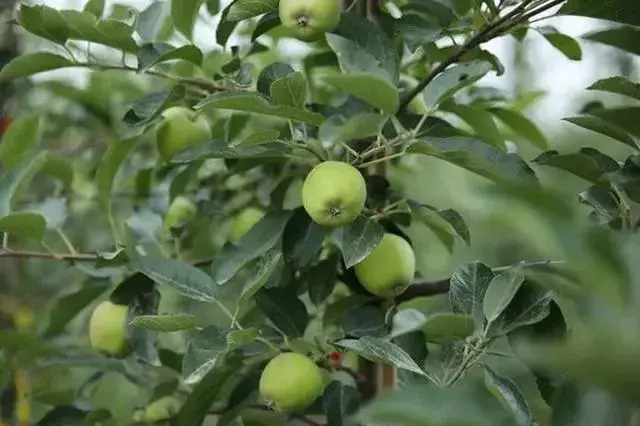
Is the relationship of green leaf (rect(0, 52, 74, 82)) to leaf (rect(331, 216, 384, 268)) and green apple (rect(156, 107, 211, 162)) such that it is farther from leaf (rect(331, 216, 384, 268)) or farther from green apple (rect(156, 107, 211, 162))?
leaf (rect(331, 216, 384, 268))

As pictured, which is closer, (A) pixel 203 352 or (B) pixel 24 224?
(A) pixel 203 352

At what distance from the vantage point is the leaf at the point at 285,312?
73cm

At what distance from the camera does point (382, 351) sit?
544 millimetres

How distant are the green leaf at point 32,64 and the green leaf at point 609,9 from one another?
0.43 metres

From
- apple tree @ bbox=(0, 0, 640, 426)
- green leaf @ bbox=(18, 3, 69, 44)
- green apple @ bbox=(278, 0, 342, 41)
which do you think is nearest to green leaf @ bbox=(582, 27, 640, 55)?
apple tree @ bbox=(0, 0, 640, 426)

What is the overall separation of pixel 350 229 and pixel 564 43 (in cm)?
30

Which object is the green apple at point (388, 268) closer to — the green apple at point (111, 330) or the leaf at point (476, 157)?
the leaf at point (476, 157)

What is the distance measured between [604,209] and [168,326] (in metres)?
0.32

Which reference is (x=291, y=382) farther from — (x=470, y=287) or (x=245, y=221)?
(x=245, y=221)

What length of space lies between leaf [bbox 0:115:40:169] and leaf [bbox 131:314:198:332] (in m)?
0.35

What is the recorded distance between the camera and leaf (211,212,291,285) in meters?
0.71

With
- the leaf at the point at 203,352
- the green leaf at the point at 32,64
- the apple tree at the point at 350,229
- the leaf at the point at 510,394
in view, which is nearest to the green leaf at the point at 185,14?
the apple tree at the point at 350,229

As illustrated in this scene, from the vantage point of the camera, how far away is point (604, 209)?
61cm

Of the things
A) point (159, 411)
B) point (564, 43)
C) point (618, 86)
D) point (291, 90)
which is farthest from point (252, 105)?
point (159, 411)
